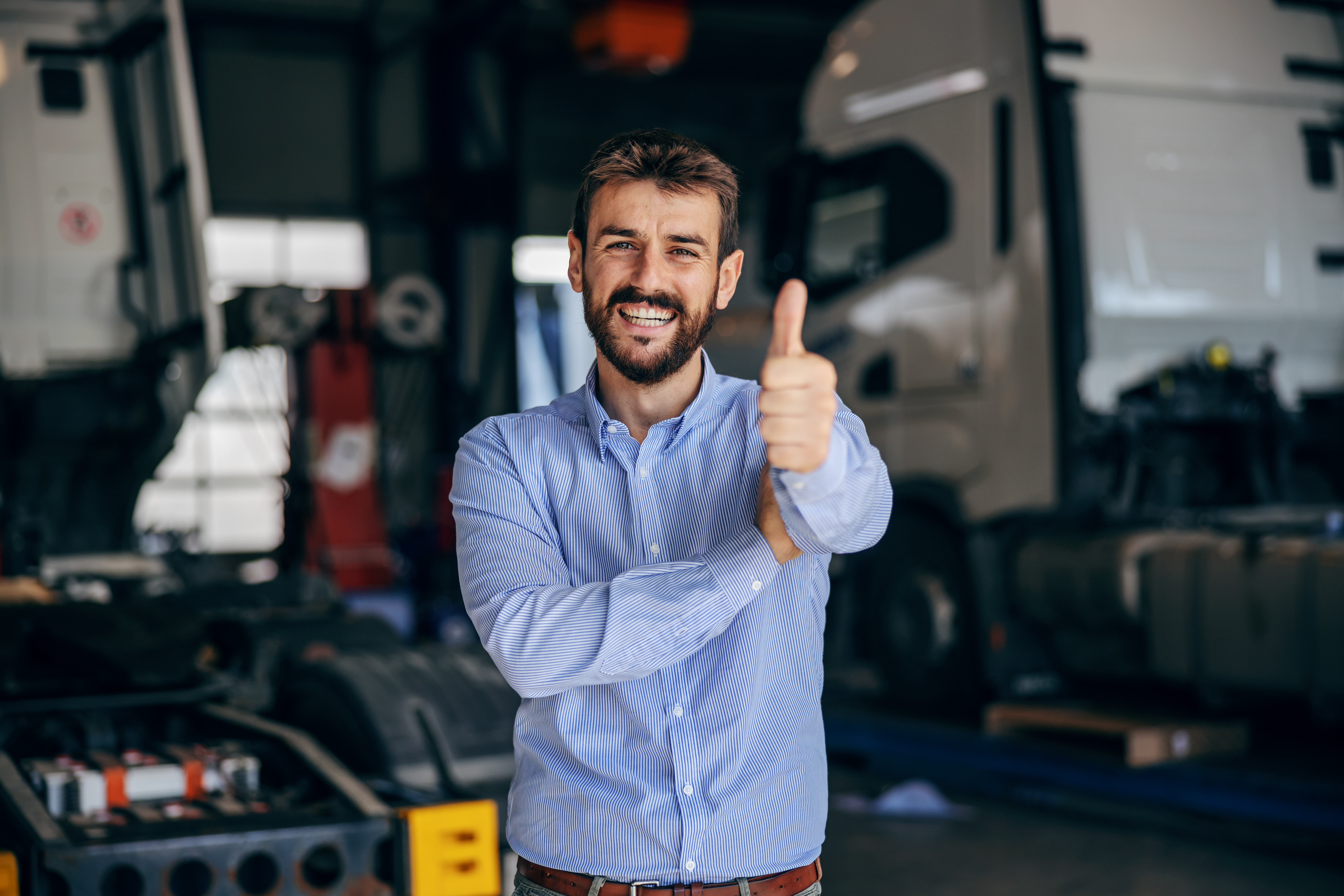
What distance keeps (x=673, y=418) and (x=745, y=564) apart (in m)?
0.25

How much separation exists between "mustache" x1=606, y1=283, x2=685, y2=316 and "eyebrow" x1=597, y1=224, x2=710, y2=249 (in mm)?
58

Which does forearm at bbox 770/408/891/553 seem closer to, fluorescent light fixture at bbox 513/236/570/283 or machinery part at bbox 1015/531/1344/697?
machinery part at bbox 1015/531/1344/697

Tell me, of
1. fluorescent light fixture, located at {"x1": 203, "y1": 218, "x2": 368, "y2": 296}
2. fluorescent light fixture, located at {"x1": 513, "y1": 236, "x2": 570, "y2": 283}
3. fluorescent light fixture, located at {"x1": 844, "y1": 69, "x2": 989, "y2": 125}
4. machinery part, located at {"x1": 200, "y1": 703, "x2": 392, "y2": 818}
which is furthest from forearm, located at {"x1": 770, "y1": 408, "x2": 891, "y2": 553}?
fluorescent light fixture, located at {"x1": 513, "y1": 236, "x2": 570, "y2": 283}

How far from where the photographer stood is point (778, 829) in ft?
5.58

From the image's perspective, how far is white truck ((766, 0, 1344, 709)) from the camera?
230 inches

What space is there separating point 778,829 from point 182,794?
179 cm

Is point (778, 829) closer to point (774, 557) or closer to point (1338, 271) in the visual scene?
point (774, 557)

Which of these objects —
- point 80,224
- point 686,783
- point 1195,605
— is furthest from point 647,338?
point 1195,605

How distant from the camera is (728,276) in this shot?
5.95ft

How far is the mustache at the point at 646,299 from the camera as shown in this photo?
1706mm

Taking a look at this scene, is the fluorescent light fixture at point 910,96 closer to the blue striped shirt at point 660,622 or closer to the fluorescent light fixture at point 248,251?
the blue striped shirt at point 660,622

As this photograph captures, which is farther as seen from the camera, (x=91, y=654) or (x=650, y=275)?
(x=91, y=654)

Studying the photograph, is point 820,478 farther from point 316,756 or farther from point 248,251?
point 248,251

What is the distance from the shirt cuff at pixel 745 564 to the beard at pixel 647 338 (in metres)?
0.23
